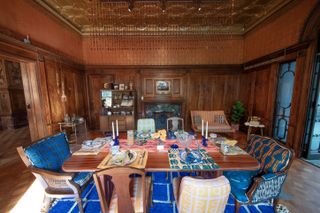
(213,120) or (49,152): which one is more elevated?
(49,152)

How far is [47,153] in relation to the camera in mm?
1768

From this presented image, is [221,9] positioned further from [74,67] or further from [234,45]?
[74,67]

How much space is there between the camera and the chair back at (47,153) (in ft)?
5.07

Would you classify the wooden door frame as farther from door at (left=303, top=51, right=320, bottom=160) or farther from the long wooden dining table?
door at (left=303, top=51, right=320, bottom=160)

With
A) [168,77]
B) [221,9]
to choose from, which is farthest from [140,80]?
[221,9]

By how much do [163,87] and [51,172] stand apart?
14.2 feet

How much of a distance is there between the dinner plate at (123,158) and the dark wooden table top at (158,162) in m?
0.16

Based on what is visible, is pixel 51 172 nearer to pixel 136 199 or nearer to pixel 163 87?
pixel 136 199

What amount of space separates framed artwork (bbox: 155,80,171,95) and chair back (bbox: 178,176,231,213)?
14.6 feet

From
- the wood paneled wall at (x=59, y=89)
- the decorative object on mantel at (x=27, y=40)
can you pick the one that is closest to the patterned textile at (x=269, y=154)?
the wood paneled wall at (x=59, y=89)

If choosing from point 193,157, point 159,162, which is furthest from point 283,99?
→ point 159,162

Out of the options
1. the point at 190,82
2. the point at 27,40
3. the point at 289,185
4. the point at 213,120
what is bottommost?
the point at 289,185

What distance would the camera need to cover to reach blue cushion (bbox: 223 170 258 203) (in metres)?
1.52

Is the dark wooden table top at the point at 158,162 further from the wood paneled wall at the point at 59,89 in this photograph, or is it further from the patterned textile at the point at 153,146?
the wood paneled wall at the point at 59,89
